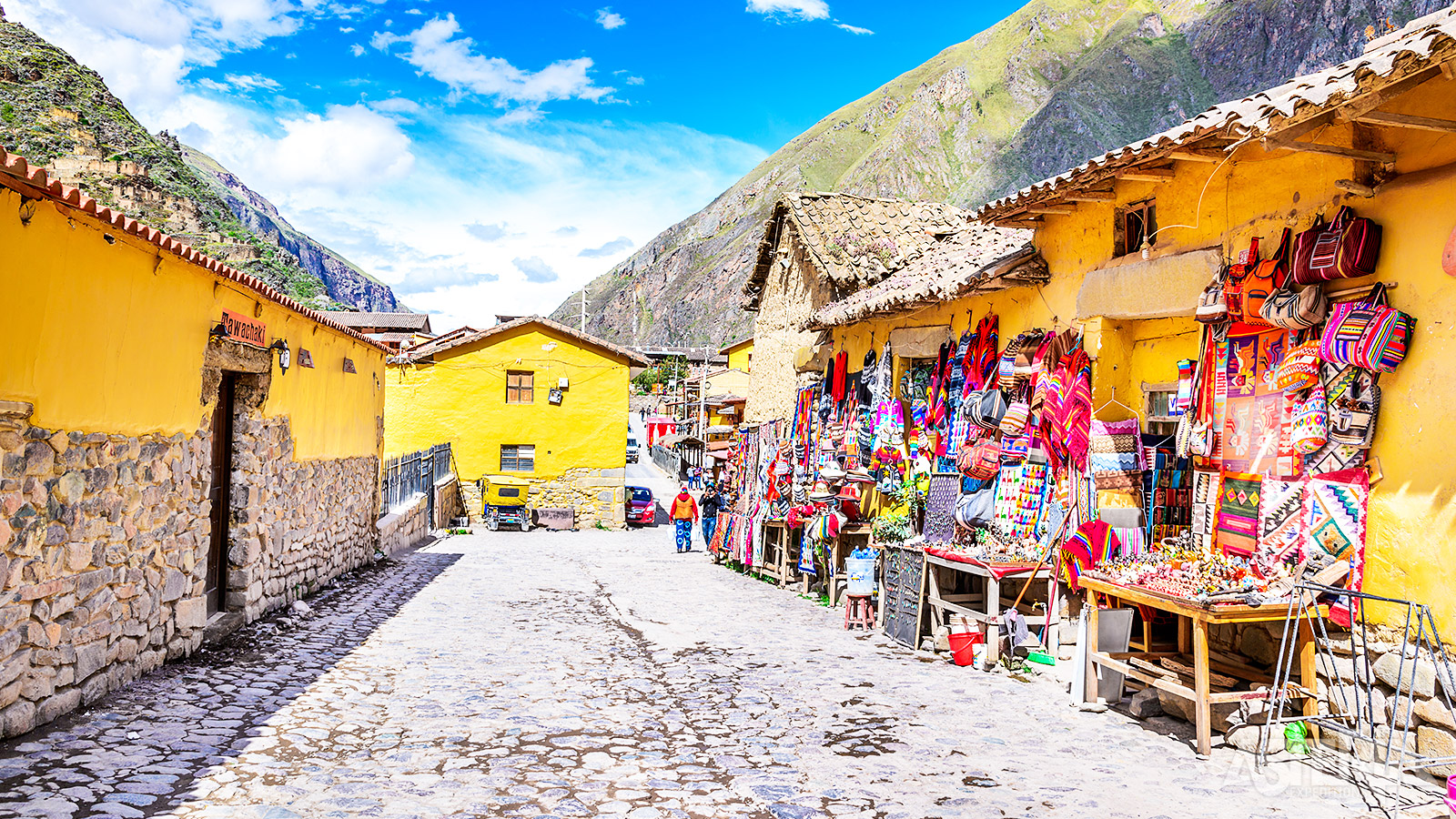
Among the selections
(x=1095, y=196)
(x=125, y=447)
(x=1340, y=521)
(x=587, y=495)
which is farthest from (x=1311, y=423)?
(x=587, y=495)

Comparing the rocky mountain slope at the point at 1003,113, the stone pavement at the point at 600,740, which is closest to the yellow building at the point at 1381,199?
the stone pavement at the point at 600,740

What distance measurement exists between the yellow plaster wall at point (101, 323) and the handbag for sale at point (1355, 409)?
7.75m

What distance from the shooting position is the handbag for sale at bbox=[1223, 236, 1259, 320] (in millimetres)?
6086

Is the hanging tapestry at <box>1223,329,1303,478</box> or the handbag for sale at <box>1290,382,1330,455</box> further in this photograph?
the hanging tapestry at <box>1223,329,1303,478</box>

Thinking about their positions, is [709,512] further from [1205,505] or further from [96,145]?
[96,145]

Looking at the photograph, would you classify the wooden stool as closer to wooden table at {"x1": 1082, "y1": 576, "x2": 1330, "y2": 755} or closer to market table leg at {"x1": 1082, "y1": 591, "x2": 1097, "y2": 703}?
market table leg at {"x1": 1082, "y1": 591, "x2": 1097, "y2": 703}

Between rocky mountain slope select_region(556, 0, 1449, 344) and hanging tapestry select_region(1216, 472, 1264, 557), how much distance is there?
79.7m

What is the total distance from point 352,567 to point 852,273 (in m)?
9.29

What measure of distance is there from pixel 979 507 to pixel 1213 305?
342 cm

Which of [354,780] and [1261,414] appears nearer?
[354,780]

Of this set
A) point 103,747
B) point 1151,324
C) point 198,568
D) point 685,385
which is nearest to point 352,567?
point 198,568

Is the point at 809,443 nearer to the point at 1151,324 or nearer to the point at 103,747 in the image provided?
the point at 1151,324

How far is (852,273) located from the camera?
14.9 m

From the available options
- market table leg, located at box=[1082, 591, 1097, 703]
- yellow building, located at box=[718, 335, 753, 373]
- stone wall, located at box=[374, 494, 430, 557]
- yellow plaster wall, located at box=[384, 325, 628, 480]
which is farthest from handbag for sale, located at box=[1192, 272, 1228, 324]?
yellow building, located at box=[718, 335, 753, 373]
